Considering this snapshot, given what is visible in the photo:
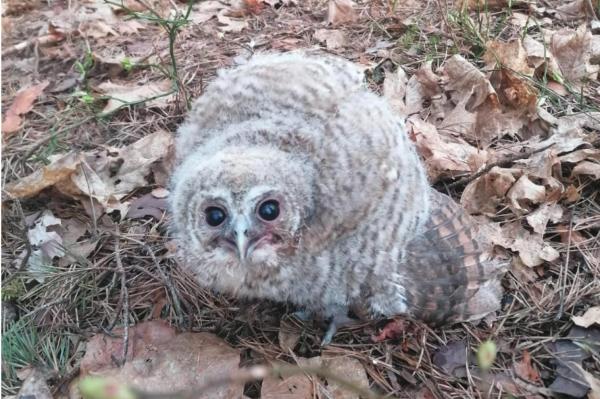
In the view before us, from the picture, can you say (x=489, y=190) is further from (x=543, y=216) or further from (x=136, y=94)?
(x=136, y=94)

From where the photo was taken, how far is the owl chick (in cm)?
240

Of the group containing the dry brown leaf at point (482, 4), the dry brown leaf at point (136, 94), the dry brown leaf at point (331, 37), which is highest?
the dry brown leaf at point (482, 4)

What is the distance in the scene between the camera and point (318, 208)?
2506 millimetres

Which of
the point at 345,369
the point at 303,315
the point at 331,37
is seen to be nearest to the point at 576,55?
the point at 331,37

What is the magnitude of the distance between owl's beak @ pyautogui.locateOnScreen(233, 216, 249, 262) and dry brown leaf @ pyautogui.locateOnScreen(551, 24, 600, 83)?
9.47 feet

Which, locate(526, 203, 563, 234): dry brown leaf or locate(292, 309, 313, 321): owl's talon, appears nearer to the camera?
locate(292, 309, 313, 321): owl's talon

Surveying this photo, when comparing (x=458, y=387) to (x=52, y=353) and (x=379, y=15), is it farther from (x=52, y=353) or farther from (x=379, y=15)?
(x=379, y=15)

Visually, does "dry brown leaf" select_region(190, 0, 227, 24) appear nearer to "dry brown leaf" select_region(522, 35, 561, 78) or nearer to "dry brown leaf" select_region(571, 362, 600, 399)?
"dry brown leaf" select_region(522, 35, 561, 78)

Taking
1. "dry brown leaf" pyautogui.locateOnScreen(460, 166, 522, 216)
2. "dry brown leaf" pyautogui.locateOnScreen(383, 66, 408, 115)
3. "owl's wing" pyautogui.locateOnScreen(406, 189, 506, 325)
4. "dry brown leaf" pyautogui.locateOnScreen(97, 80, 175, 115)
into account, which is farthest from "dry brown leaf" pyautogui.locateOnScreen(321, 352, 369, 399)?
"dry brown leaf" pyautogui.locateOnScreen(97, 80, 175, 115)

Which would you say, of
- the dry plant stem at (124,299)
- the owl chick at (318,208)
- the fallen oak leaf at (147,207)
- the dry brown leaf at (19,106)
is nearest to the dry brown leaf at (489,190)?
the owl chick at (318,208)

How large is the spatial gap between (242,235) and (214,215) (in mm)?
186

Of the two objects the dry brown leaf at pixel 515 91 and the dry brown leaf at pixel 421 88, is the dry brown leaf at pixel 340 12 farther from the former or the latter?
the dry brown leaf at pixel 515 91

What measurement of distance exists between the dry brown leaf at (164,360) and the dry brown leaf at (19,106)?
2.19 metres

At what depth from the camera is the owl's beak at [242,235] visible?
2.28 m
